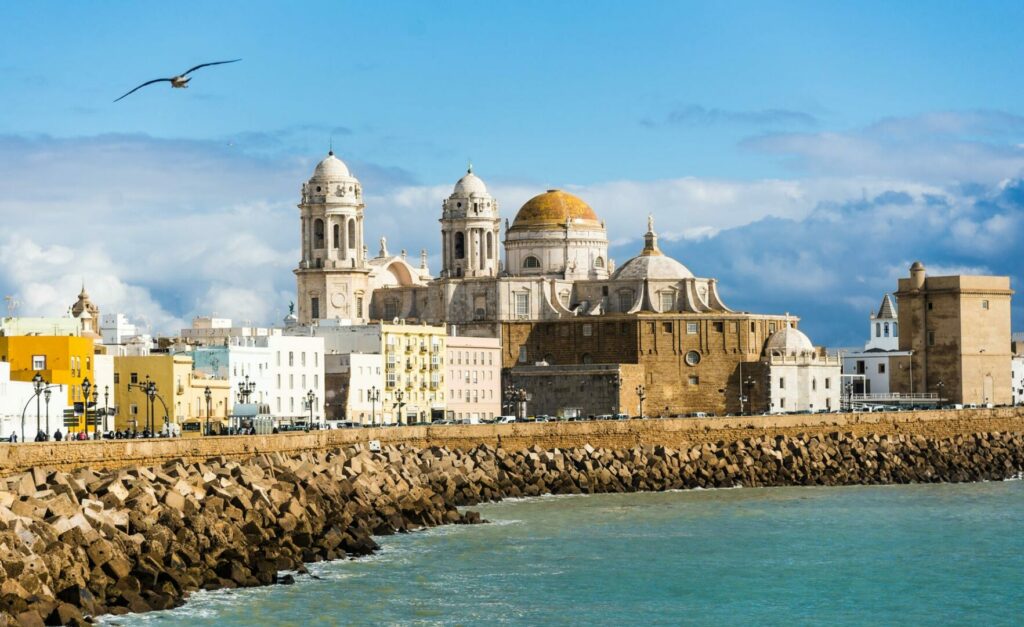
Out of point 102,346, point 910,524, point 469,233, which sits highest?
point 469,233

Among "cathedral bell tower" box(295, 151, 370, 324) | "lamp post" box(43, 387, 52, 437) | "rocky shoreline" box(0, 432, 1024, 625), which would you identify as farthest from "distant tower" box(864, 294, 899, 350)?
"lamp post" box(43, 387, 52, 437)

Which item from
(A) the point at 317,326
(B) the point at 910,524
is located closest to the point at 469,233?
(A) the point at 317,326

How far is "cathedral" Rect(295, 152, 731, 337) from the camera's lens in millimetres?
105375

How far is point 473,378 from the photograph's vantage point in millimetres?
101688

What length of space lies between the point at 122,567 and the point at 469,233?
75.8m

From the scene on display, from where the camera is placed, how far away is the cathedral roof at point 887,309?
5728 inches

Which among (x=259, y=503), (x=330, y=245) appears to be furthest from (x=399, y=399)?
(x=259, y=503)

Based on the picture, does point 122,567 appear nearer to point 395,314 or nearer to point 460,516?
point 460,516

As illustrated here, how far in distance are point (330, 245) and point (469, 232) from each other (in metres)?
9.07

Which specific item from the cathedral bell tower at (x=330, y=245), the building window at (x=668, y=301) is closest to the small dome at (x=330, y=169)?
the cathedral bell tower at (x=330, y=245)

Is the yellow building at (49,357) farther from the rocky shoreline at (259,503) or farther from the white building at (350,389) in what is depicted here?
the white building at (350,389)

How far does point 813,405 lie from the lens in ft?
338

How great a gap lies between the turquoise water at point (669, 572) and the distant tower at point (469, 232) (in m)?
50.0

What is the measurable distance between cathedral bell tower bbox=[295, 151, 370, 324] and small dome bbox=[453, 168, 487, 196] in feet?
25.6
